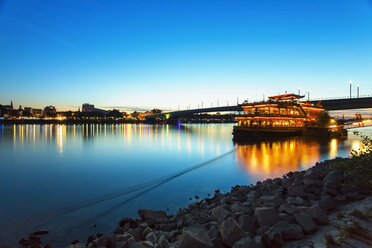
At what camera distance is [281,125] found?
5344 cm

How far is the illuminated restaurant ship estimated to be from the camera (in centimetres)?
5096

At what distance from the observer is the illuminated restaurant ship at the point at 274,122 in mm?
50956

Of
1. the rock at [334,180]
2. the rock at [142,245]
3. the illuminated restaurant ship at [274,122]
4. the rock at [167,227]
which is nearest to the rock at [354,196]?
the rock at [334,180]

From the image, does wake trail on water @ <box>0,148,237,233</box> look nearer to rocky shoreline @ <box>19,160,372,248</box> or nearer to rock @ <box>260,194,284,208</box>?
rocky shoreline @ <box>19,160,372,248</box>

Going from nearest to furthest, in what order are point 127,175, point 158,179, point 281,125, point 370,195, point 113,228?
point 370,195
point 113,228
point 158,179
point 127,175
point 281,125

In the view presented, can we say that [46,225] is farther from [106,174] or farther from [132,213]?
[106,174]

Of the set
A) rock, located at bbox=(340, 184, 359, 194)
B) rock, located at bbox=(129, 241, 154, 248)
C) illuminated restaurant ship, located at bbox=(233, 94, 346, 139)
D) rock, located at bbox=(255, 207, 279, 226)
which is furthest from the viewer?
illuminated restaurant ship, located at bbox=(233, 94, 346, 139)

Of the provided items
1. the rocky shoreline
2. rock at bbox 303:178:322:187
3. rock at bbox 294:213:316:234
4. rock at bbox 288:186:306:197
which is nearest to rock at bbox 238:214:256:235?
the rocky shoreline

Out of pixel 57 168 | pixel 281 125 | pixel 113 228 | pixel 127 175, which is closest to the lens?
pixel 113 228

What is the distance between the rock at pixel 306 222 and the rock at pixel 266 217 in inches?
20.2

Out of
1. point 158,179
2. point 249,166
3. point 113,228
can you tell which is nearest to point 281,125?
point 249,166

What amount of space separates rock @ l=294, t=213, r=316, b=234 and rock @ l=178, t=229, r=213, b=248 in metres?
2.21

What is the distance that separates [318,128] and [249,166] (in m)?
41.0

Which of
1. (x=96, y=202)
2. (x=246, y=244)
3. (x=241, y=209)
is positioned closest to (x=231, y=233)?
(x=246, y=244)
